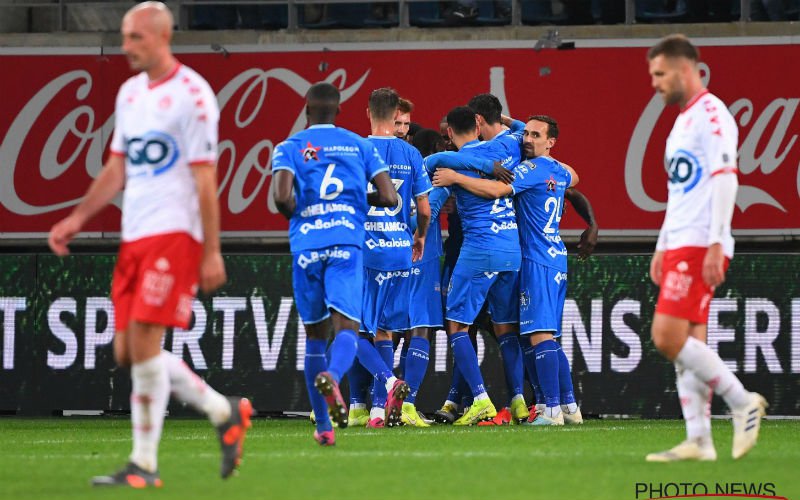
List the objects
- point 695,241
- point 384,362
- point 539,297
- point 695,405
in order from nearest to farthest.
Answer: point 695,241 → point 695,405 → point 384,362 → point 539,297

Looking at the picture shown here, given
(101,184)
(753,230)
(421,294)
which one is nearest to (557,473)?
(101,184)

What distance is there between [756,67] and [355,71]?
14.0ft

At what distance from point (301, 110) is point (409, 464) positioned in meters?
9.19

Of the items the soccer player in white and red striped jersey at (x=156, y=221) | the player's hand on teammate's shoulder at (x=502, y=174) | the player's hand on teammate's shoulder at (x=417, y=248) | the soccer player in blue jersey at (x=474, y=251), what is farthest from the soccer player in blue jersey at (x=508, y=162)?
the soccer player in white and red striped jersey at (x=156, y=221)

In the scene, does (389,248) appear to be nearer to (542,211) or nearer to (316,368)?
(542,211)

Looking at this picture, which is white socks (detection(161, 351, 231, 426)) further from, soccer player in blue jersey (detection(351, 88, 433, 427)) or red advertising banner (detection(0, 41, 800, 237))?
red advertising banner (detection(0, 41, 800, 237))

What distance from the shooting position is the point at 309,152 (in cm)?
840

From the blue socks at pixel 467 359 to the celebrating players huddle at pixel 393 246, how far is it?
18mm

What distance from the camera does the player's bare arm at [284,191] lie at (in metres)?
8.15

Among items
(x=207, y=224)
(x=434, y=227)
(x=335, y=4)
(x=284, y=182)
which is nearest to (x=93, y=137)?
(x=335, y=4)

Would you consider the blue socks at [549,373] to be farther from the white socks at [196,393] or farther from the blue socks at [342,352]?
the white socks at [196,393]

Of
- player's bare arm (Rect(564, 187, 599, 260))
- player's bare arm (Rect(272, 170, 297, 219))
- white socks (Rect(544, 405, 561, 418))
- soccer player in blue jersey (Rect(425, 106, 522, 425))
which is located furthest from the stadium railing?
player's bare arm (Rect(272, 170, 297, 219))

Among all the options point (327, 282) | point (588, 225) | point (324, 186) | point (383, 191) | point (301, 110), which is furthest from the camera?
point (301, 110)

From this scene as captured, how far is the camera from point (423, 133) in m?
12.2
